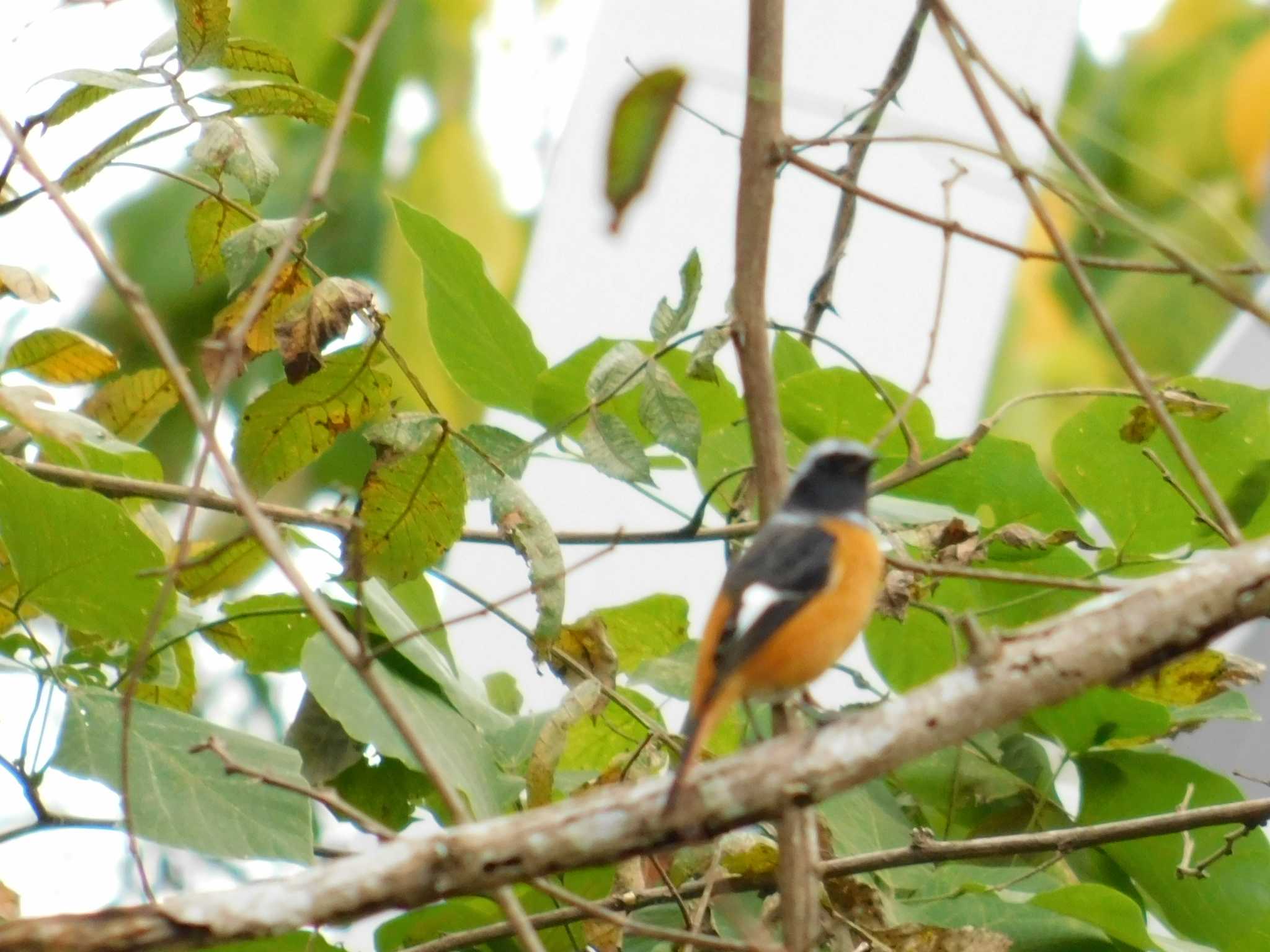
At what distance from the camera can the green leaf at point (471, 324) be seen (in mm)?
2150

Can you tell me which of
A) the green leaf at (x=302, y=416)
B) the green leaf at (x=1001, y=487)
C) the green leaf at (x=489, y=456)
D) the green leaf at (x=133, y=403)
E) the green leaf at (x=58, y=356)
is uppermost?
the green leaf at (x=58, y=356)

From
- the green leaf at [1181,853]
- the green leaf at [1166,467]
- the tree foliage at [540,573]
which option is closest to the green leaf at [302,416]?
the tree foliage at [540,573]

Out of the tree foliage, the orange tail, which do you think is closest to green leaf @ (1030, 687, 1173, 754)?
the tree foliage

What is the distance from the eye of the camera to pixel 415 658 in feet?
6.72

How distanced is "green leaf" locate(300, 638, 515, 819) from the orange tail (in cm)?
32

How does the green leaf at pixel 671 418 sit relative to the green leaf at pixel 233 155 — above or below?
below

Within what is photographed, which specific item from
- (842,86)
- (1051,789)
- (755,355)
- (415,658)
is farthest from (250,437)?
(842,86)

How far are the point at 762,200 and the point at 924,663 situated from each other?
104 cm

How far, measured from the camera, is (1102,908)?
6.01ft

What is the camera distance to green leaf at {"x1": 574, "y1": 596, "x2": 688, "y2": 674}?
247cm

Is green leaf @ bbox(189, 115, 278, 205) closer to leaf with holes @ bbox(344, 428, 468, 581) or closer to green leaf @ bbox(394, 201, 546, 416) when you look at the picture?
green leaf @ bbox(394, 201, 546, 416)

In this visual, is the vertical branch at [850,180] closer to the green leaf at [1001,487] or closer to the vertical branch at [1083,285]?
the green leaf at [1001,487]

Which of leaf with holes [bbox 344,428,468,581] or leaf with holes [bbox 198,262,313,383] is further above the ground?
leaf with holes [bbox 198,262,313,383]

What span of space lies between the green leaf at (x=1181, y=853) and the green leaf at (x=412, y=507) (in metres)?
1.15
